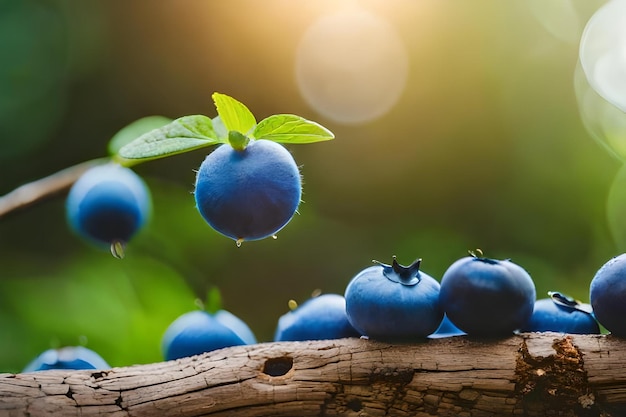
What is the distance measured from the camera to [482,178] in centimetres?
142

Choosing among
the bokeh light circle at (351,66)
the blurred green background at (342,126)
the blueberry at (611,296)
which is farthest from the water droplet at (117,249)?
the bokeh light circle at (351,66)

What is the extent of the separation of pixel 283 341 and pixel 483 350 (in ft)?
0.49

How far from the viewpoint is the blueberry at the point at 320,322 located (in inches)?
18.5

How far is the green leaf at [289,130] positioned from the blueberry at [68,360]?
0.24 metres

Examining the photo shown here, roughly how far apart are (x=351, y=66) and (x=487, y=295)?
4.27ft

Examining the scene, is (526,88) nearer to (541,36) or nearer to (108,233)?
(541,36)

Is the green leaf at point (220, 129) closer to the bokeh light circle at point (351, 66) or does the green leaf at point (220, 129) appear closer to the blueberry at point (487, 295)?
the blueberry at point (487, 295)

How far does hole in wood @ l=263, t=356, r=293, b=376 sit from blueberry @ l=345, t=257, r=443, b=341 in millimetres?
55

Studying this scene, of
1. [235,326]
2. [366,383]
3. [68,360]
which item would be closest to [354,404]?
[366,383]

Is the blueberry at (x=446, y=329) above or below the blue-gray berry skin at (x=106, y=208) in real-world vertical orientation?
below

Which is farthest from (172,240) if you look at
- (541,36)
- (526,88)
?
(541,36)

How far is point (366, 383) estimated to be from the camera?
0.42 m

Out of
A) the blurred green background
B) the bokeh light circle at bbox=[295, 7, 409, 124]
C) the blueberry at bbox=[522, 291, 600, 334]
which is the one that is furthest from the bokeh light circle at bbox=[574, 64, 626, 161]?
the blueberry at bbox=[522, 291, 600, 334]

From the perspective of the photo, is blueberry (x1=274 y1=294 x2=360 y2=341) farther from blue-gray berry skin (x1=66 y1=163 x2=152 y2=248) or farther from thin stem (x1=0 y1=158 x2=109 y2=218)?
thin stem (x1=0 y1=158 x2=109 y2=218)
